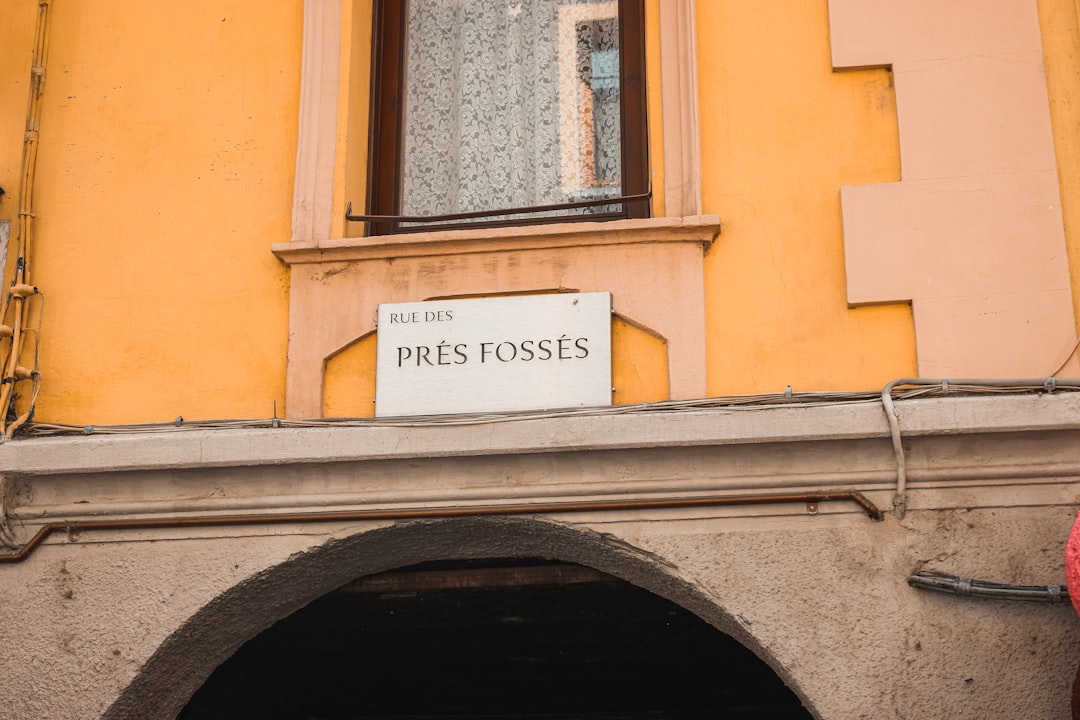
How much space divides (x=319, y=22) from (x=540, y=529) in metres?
2.14

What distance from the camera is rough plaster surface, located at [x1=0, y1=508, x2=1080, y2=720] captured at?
448 centimetres

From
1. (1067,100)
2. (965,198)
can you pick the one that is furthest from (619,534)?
(1067,100)

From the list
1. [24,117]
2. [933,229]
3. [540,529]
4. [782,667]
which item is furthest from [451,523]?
[24,117]

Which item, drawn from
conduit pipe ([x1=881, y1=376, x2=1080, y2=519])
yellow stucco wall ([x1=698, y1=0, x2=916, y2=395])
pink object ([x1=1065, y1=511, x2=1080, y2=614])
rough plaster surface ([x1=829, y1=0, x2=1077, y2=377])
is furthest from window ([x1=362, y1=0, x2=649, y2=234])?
pink object ([x1=1065, y1=511, x2=1080, y2=614])

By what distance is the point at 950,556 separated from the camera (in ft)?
15.0

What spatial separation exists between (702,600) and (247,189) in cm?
227

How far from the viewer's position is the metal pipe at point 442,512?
184 inches

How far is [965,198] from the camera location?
491 cm

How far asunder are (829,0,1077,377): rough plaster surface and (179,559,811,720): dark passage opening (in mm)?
1990

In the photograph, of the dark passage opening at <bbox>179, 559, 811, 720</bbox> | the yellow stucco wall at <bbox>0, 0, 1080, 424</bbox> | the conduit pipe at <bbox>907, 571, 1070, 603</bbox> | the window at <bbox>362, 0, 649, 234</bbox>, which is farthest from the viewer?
the dark passage opening at <bbox>179, 559, 811, 720</bbox>

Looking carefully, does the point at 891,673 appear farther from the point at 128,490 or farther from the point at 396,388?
the point at 128,490

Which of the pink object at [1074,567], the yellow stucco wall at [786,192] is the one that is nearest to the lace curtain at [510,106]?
the yellow stucco wall at [786,192]

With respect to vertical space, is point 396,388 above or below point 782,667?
above

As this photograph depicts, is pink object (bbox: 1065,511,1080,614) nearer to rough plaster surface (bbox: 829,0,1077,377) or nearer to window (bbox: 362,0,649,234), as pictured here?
rough plaster surface (bbox: 829,0,1077,377)
